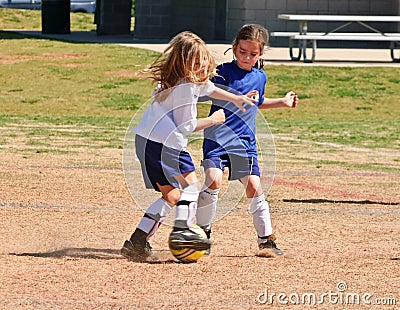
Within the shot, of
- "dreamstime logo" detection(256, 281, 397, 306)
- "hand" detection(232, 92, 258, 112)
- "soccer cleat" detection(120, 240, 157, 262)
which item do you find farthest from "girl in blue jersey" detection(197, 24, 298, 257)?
"dreamstime logo" detection(256, 281, 397, 306)

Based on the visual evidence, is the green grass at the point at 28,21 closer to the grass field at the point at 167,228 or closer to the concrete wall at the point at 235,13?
the concrete wall at the point at 235,13

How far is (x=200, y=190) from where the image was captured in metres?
6.92

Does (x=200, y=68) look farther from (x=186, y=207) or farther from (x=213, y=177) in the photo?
(x=186, y=207)

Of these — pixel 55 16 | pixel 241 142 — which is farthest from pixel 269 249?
pixel 55 16

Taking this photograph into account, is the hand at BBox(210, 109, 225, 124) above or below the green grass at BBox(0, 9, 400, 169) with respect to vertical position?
above

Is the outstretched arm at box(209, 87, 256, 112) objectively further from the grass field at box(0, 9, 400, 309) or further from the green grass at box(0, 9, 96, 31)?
the green grass at box(0, 9, 96, 31)

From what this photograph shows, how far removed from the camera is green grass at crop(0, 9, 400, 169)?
15023mm

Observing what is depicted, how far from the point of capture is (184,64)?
668 centimetres

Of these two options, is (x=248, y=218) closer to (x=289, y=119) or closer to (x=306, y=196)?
(x=306, y=196)

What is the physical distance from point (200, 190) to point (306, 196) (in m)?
3.05

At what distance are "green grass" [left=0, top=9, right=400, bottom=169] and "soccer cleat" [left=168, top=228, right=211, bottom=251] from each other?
6.21 m

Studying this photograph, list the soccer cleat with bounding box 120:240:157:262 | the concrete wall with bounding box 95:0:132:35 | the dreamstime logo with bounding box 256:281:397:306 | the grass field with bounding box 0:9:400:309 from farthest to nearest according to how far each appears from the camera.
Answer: the concrete wall with bounding box 95:0:132:35 < the soccer cleat with bounding box 120:240:157:262 < the grass field with bounding box 0:9:400:309 < the dreamstime logo with bounding box 256:281:397:306

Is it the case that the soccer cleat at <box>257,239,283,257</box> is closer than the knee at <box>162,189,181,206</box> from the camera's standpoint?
No

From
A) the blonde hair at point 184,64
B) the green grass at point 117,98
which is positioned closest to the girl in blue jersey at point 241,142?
the blonde hair at point 184,64
